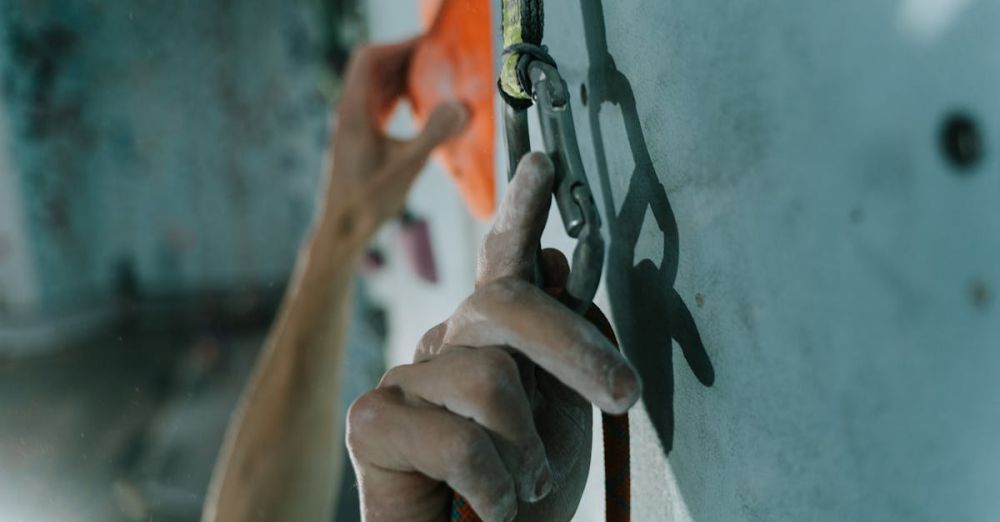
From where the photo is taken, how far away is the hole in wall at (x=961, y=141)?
0.50ft

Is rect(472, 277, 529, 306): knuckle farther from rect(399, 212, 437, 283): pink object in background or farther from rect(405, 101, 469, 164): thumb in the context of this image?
rect(399, 212, 437, 283): pink object in background

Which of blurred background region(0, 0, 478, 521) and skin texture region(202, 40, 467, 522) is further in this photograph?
blurred background region(0, 0, 478, 521)

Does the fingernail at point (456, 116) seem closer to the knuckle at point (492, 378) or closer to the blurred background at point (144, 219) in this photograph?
the knuckle at point (492, 378)

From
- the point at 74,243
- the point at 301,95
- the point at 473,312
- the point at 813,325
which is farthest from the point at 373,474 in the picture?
the point at 74,243

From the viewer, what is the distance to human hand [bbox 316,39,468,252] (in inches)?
41.8

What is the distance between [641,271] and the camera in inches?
13.2

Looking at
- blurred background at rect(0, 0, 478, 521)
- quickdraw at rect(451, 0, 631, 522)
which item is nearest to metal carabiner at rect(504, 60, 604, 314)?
quickdraw at rect(451, 0, 631, 522)

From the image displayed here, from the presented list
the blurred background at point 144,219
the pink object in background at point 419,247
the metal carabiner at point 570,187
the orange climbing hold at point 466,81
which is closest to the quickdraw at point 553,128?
the metal carabiner at point 570,187

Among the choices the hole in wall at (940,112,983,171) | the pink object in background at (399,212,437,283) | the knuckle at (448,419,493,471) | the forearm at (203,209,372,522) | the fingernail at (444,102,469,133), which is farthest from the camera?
the pink object in background at (399,212,437,283)

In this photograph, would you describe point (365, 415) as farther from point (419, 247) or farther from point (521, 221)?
point (419, 247)

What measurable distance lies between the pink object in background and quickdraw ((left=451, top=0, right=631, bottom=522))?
1.19m

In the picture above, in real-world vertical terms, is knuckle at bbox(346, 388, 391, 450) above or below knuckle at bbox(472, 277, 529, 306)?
below

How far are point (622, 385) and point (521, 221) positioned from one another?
0.08 meters

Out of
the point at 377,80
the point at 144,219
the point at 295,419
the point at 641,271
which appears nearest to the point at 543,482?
the point at 641,271
